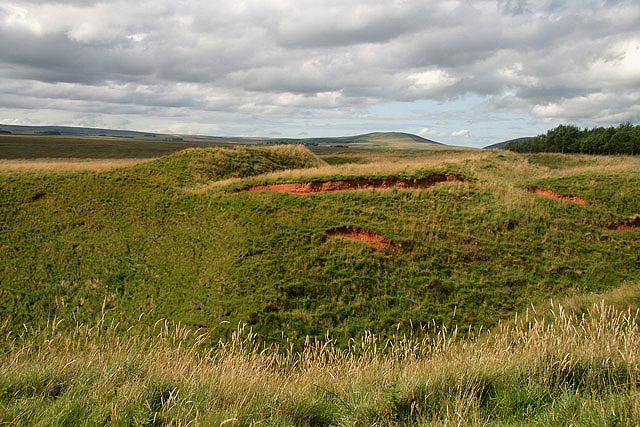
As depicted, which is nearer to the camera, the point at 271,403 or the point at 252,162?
the point at 271,403

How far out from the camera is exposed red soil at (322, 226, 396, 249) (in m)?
15.9

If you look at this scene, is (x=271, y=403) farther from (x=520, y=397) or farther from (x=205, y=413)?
(x=520, y=397)

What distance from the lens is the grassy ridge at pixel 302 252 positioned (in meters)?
12.8

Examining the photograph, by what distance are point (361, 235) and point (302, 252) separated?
3.10 metres

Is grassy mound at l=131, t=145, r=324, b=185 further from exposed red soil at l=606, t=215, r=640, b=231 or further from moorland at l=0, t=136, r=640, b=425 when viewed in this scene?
exposed red soil at l=606, t=215, r=640, b=231

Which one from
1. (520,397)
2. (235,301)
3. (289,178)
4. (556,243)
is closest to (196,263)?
(235,301)

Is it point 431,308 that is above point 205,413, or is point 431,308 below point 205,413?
below

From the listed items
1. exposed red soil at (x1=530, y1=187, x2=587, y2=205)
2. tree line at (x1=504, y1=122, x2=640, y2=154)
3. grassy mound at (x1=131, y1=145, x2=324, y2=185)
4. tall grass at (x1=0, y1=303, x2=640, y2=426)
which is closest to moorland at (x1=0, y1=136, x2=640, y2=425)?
tall grass at (x1=0, y1=303, x2=640, y2=426)

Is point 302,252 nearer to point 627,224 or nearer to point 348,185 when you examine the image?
point 348,185

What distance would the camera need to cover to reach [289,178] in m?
22.7

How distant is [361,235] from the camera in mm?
16500

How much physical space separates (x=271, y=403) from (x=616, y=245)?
18.5 metres

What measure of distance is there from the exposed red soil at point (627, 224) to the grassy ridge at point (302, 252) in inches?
20.9

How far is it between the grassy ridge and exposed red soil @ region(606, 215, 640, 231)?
0.53 m
